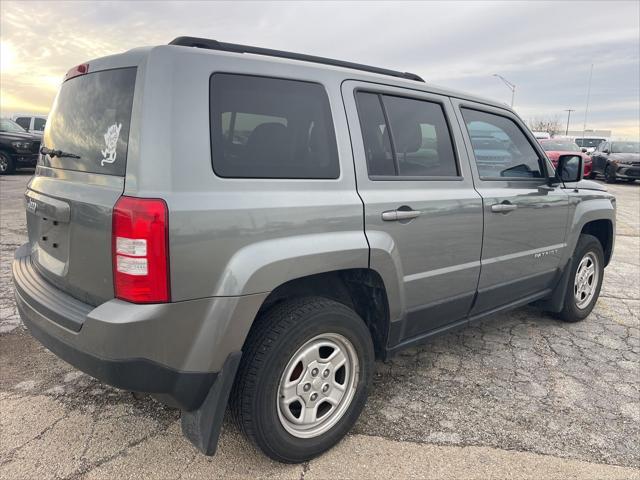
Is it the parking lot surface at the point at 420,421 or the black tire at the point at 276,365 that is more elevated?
the black tire at the point at 276,365

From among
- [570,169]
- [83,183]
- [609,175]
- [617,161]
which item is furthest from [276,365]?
[609,175]

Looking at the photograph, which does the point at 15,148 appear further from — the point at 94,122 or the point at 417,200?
the point at 417,200

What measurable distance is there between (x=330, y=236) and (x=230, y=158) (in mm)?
573

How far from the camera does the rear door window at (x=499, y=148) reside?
3.23 meters

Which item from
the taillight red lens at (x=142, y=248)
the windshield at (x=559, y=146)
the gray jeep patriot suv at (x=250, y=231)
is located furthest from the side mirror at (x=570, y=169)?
the windshield at (x=559, y=146)

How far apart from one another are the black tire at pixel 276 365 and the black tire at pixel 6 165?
50.0 ft

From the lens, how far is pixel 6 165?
14469 millimetres

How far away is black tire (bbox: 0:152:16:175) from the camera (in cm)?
1435

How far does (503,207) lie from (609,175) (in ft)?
59.2

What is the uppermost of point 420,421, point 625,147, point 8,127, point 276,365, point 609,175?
point 625,147

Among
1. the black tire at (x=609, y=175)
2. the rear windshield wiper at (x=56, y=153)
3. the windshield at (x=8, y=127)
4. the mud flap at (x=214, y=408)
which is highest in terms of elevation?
the windshield at (x=8, y=127)

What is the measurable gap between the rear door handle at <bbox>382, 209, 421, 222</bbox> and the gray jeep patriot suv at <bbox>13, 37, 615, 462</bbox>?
0.4 inches

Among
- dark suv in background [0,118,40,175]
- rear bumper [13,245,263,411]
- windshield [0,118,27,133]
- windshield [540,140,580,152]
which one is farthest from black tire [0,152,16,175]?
windshield [540,140,580,152]

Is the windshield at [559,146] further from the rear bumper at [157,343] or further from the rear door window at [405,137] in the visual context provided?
the rear bumper at [157,343]
